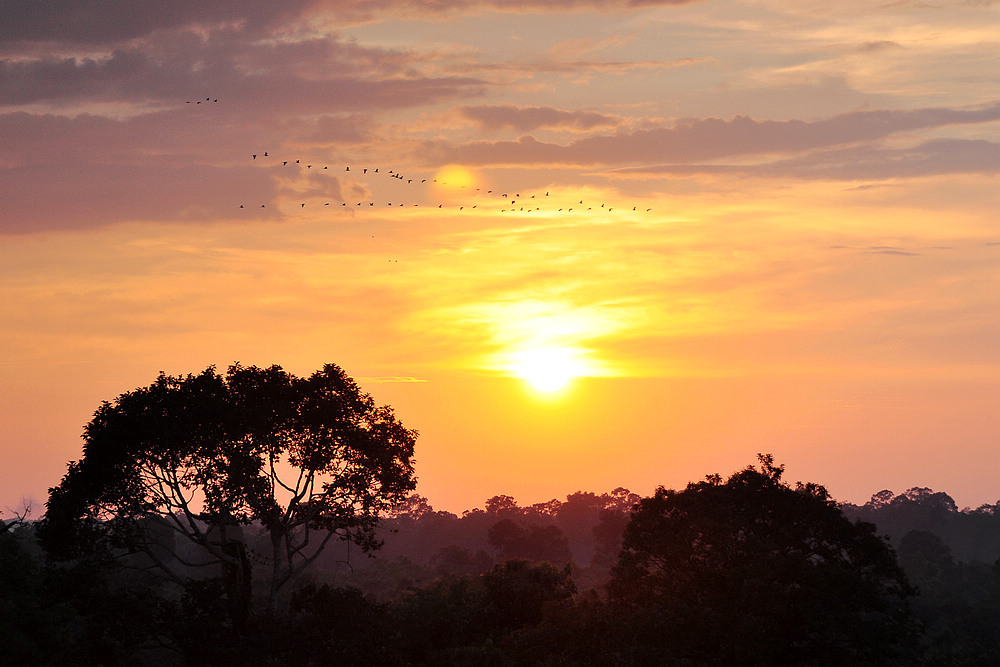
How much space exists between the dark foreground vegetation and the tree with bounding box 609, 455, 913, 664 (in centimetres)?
10

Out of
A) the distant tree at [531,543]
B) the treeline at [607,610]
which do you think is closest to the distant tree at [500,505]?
the distant tree at [531,543]

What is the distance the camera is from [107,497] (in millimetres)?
45031

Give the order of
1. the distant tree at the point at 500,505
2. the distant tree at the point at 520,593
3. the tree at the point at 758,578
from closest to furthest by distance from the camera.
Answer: the tree at the point at 758,578, the distant tree at the point at 520,593, the distant tree at the point at 500,505

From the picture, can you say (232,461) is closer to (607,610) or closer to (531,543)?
(607,610)

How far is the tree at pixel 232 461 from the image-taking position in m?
44.8

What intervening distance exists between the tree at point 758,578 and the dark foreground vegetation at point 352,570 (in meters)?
0.10

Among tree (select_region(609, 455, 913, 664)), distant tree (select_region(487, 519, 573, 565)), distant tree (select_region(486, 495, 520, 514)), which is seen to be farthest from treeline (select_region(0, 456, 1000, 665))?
distant tree (select_region(486, 495, 520, 514))

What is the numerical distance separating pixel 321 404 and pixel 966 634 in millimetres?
49152

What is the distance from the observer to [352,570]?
48.1 meters

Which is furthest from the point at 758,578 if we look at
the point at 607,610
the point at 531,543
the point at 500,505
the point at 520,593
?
the point at 500,505

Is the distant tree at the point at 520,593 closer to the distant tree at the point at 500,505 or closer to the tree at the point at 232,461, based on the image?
the tree at the point at 232,461

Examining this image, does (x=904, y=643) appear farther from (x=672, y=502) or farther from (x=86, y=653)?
(x=86, y=653)

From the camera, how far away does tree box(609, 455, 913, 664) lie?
129 ft

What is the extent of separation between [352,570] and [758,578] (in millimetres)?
18796
